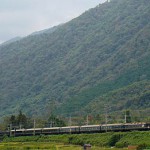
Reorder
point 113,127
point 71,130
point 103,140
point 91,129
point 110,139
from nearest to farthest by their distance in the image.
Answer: point 110,139, point 103,140, point 113,127, point 91,129, point 71,130

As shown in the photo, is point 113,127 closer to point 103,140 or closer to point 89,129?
point 89,129

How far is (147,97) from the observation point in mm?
153125

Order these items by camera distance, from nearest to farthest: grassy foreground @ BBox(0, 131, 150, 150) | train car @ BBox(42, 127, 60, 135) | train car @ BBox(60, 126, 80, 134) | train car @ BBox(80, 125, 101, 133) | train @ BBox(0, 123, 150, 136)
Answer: grassy foreground @ BBox(0, 131, 150, 150)
train @ BBox(0, 123, 150, 136)
train car @ BBox(80, 125, 101, 133)
train car @ BBox(60, 126, 80, 134)
train car @ BBox(42, 127, 60, 135)

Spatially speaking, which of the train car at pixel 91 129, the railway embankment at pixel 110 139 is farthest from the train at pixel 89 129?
the railway embankment at pixel 110 139

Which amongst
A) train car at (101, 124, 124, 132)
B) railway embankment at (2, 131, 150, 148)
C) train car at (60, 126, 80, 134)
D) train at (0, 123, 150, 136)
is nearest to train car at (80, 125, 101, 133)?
train at (0, 123, 150, 136)

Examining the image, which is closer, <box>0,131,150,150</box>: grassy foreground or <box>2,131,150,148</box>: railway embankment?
<box>0,131,150,150</box>: grassy foreground

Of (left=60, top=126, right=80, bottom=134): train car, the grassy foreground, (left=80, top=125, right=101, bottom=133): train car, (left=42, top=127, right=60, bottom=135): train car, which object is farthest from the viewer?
(left=42, top=127, right=60, bottom=135): train car

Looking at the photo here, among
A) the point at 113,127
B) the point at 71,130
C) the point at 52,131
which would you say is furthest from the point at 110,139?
the point at 52,131

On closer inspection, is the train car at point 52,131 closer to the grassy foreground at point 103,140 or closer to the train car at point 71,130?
the train car at point 71,130

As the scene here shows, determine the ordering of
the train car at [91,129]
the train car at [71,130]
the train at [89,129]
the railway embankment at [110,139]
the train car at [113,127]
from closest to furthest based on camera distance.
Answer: the railway embankment at [110,139], the train at [89,129], the train car at [113,127], the train car at [91,129], the train car at [71,130]

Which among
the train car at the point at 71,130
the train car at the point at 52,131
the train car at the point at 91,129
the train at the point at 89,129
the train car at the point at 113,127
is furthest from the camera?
the train car at the point at 52,131

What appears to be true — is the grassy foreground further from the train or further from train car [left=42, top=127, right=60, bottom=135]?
train car [left=42, top=127, right=60, bottom=135]

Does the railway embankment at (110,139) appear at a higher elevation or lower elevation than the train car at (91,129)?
lower

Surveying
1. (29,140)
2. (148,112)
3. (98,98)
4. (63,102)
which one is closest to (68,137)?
(29,140)
